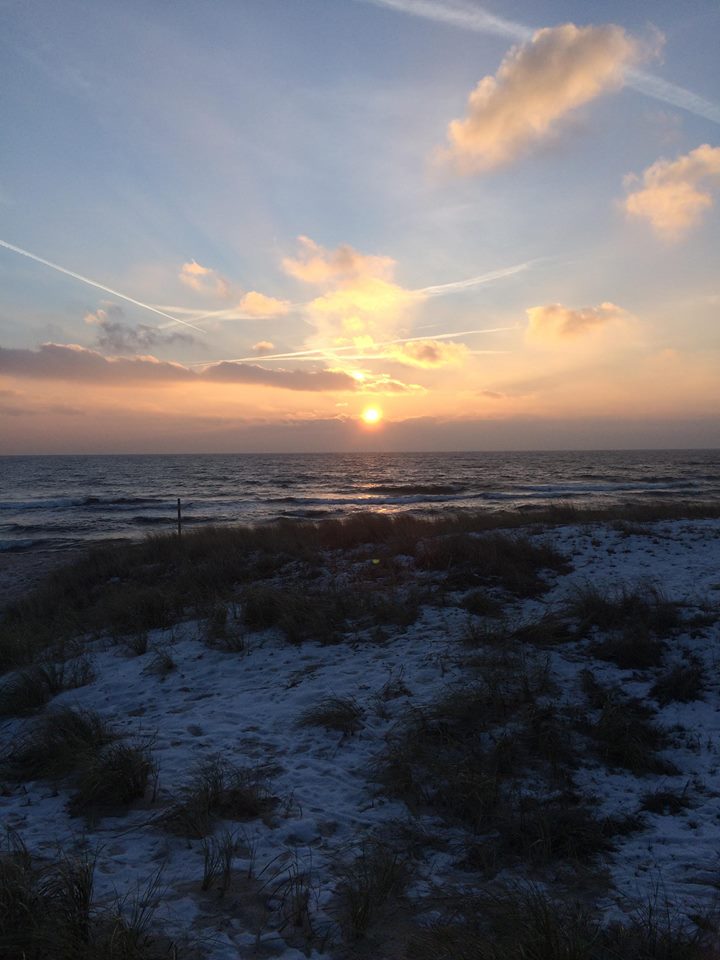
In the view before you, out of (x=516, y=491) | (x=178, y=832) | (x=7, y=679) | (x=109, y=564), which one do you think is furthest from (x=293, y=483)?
(x=178, y=832)

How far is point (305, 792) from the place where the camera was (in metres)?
4.44

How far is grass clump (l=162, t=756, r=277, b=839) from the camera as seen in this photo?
393cm

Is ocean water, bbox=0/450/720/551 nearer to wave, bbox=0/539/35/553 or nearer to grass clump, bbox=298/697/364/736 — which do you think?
wave, bbox=0/539/35/553

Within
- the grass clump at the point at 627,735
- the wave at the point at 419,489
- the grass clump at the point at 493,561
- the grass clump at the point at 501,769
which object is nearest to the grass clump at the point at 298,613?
the grass clump at the point at 493,561

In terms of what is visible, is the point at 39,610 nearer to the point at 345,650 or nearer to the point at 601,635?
the point at 345,650

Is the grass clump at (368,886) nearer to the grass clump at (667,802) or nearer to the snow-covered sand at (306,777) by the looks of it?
the snow-covered sand at (306,777)

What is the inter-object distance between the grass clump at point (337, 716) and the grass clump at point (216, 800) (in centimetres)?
100

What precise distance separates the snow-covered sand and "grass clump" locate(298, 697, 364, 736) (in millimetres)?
90

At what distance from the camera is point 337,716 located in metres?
5.57

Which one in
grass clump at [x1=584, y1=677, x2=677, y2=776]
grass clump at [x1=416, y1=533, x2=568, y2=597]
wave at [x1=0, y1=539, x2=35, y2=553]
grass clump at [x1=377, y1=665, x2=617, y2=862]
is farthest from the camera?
wave at [x1=0, y1=539, x2=35, y2=553]

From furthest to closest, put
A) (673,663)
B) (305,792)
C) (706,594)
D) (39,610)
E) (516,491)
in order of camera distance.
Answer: (516,491)
(39,610)
(706,594)
(673,663)
(305,792)

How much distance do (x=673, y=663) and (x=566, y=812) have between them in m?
3.51

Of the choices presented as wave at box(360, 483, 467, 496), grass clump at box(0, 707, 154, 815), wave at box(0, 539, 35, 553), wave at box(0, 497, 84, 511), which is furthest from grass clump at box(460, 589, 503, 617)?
wave at box(0, 497, 84, 511)

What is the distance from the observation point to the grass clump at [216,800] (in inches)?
155
